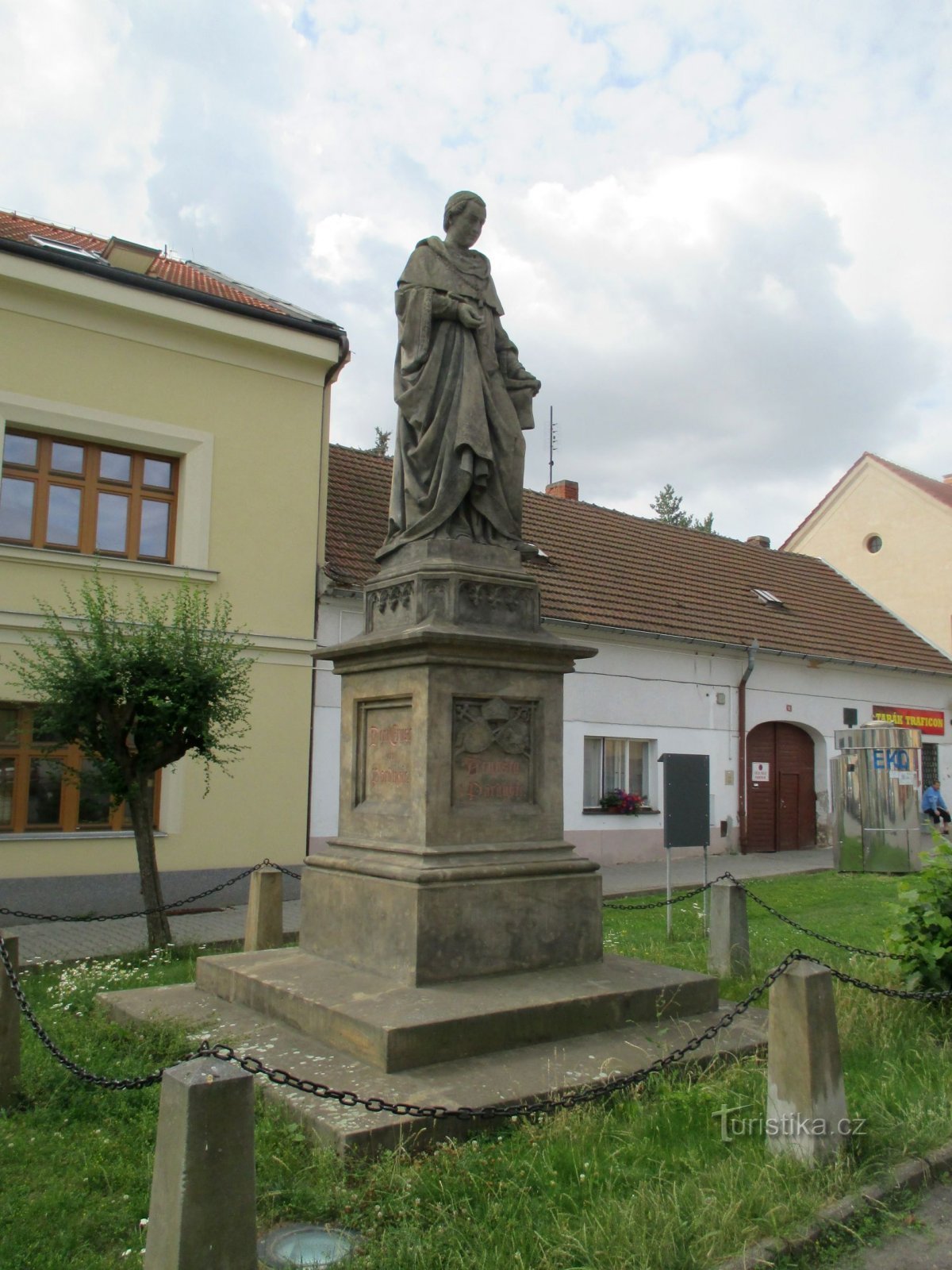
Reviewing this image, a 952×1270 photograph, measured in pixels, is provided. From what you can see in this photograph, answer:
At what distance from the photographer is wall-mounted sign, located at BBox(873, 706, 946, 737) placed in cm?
2202

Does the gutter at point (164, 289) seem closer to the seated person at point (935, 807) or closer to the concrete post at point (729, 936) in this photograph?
the concrete post at point (729, 936)

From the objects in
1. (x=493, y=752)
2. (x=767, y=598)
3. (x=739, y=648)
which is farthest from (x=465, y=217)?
(x=767, y=598)

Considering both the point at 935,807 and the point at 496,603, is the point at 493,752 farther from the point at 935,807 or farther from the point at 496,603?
the point at 935,807

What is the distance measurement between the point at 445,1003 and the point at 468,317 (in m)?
3.96

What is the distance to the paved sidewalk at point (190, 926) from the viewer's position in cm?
974

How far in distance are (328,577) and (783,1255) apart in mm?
11737

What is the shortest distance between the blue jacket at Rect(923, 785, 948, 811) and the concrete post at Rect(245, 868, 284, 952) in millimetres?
16707

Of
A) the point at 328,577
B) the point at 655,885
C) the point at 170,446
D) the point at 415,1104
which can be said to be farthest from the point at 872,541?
the point at 415,1104

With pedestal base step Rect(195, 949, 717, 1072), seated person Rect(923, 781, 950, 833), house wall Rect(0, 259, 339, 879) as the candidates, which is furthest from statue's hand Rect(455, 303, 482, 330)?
seated person Rect(923, 781, 950, 833)

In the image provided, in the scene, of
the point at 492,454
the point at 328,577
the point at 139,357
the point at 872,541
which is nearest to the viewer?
the point at 492,454

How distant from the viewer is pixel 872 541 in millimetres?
28719

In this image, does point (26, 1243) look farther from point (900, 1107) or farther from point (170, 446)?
point (170, 446)

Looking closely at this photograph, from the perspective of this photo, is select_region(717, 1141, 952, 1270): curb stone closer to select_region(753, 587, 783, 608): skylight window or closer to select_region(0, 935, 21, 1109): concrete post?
select_region(0, 935, 21, 1109): concrete post

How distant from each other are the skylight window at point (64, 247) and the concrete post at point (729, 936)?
10868 millimetres
